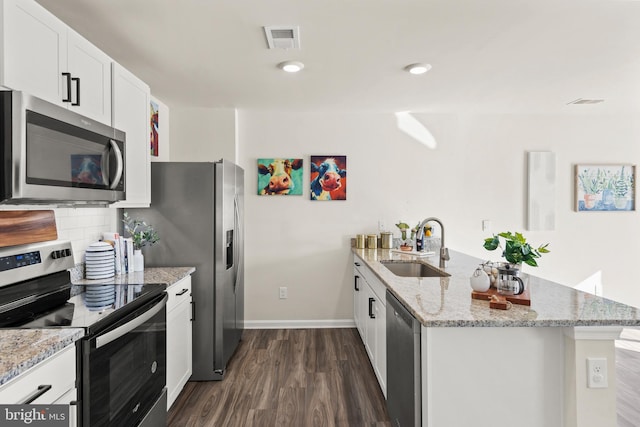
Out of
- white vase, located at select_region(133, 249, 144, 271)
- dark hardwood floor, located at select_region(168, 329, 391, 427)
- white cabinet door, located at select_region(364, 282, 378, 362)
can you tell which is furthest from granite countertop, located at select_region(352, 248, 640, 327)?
white vase, located at select_region(133, 249, 144, 271)

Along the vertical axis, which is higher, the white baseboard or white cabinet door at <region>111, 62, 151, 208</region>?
white cabinet door at <region>111, 62, 151, 208</region>

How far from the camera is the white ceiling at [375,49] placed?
6.42 ft

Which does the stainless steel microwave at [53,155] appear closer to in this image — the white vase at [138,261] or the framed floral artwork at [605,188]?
the white vase at [138,261]

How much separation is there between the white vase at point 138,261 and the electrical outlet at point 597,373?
259 centimetres

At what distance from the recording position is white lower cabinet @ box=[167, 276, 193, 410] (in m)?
2.34

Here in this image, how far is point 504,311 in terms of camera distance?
1633 millimetres

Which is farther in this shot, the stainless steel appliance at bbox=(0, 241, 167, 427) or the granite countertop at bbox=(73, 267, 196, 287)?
the granite countertop at bbox=(73, 267, 196, 287)

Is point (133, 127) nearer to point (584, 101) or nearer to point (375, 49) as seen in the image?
point (375, 49)

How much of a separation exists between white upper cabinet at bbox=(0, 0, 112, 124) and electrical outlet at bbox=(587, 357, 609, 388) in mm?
2519

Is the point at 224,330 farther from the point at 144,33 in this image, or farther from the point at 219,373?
the point at 144,33

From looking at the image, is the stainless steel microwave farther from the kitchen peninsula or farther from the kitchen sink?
the kitchen sink

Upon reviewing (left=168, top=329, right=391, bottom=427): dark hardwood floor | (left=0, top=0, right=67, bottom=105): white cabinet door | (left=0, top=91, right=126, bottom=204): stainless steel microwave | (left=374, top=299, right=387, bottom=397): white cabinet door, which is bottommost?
(left=168, top=329, right=391, bottom=427): dark hardwood floor

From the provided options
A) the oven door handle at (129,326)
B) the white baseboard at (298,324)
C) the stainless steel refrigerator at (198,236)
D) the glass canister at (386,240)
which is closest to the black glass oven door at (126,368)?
the oven door handle at (129,326)

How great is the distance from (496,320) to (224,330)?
2.09m
